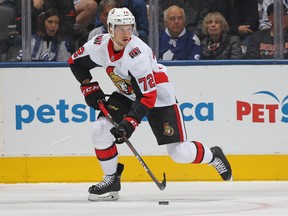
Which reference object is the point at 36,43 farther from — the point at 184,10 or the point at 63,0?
the point at 184,10

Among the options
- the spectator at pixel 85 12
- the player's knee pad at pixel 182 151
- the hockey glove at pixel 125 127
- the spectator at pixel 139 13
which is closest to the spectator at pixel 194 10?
the spectator at pixel 139 13

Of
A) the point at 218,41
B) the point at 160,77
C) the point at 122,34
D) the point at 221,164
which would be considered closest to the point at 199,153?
the point at 221,164

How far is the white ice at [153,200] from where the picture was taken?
253 inches

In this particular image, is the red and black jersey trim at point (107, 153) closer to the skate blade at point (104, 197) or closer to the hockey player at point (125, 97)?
the hockey player at point (125, 97)

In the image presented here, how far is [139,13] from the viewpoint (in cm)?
846

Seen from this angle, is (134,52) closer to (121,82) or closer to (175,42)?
(121,82)

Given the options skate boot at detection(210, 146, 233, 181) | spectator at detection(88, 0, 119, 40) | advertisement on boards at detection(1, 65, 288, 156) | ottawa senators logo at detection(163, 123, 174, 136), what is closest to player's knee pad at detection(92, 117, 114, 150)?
ottawa senators logo at detection(163, 123, 174, 136)

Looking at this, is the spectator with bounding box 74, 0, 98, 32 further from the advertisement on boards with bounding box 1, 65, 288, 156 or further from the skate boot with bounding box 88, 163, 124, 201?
the skate boot with bounding box 88, 163, 124, 201

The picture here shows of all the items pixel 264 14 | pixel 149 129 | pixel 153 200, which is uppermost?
pixel 264 14

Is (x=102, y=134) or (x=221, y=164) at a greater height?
(x=102, y=134)

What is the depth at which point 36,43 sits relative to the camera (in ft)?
28.1

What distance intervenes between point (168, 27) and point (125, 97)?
1515 millimetres

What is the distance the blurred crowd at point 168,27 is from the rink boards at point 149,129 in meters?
0.13

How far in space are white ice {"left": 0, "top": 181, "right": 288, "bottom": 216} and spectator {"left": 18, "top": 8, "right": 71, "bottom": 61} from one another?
1033mm
